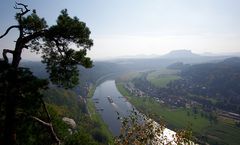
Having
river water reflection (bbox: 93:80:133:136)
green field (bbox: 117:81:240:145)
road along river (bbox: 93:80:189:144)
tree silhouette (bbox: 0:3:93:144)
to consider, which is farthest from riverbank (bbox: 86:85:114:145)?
tree silhouette (bbox: 0:3:93:144)

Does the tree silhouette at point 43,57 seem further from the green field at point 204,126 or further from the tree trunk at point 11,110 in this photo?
the green field at point 204,126

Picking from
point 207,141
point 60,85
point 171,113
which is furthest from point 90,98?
point 60,85

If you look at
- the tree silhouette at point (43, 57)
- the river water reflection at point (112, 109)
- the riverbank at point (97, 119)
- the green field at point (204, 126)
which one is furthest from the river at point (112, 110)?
the tree silhouette at point (43, 57)

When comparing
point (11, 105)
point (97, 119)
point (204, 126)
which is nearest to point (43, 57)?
point (11, 105)

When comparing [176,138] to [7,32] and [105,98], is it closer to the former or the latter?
[7,32]

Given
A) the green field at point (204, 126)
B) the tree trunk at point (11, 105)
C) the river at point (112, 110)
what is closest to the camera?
the tree trunk at point (11, 105)

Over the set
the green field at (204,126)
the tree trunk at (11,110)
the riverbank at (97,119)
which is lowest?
the green field at (204,126)

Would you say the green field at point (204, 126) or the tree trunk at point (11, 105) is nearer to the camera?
the tree trunk at point (11, 105)

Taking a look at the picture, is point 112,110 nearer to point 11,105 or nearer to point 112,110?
point 112,110
